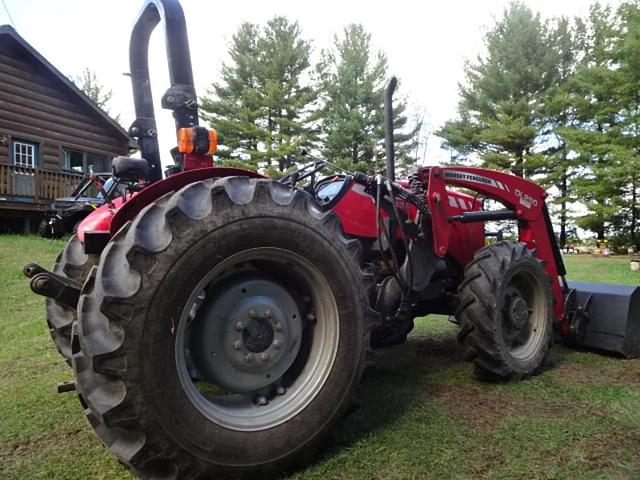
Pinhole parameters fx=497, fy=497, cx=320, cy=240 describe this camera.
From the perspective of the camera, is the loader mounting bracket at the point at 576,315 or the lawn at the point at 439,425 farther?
the loader mounting bracket at the point at 576,315

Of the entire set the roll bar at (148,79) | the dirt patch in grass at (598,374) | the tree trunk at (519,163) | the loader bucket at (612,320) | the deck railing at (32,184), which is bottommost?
the dirt patch in grass at (598,374)

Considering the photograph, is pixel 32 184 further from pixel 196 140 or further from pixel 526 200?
pixel 526 200

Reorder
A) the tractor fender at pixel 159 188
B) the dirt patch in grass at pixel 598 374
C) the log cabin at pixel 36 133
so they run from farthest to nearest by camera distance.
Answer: the log cabin at pixel 36 133 < the dirt patch in grass at pixel 598 374 < the tractor fender at pixel 159 188

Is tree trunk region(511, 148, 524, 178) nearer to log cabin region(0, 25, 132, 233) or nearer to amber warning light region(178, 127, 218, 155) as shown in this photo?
log cabin region(0, 25, 132, 233)

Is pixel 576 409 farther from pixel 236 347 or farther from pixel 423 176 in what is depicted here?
pixel 236 347

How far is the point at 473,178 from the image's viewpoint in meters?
3.87

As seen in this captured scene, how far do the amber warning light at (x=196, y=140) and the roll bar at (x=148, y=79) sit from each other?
0.20 meters

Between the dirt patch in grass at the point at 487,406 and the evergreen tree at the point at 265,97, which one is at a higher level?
the evergreen tree at the point at 265,97

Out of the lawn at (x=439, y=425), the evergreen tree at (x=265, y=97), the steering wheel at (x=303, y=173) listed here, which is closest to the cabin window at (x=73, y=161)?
the evergreen tree at (x=265, y=97)

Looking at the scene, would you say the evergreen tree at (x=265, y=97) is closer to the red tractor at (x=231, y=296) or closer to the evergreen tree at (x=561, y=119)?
the evergreen tree at (x=561, y=119)

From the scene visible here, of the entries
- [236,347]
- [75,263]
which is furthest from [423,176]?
[75,263]

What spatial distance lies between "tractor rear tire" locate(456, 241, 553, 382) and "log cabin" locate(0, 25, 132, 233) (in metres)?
11.7

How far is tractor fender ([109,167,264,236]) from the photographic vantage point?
232cm

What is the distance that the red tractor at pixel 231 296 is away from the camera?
177 centimetres
